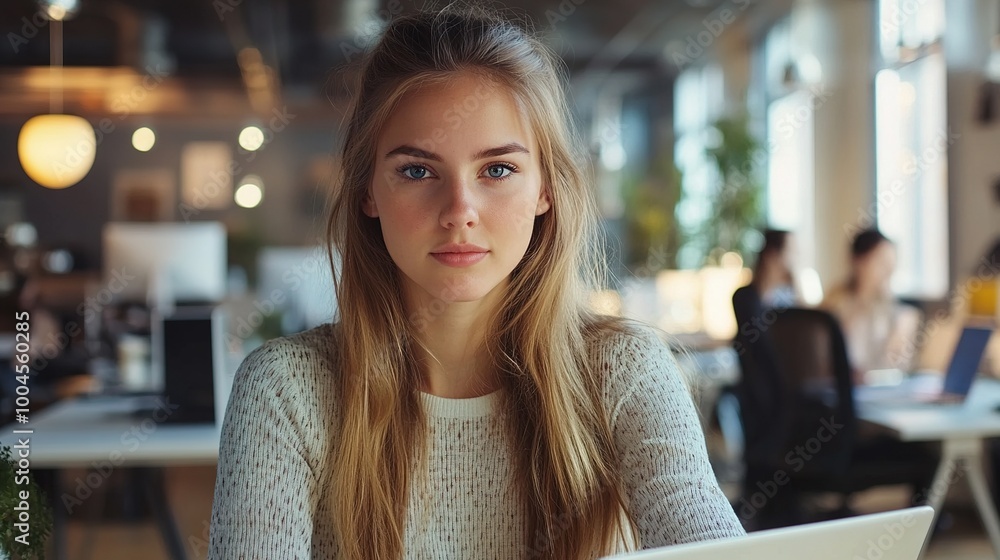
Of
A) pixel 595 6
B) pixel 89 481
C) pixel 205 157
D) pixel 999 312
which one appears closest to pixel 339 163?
pixel 999 312

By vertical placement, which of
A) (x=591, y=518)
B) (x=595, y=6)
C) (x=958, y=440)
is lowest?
(x=958, y=440)

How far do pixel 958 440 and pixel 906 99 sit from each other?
13.8ft

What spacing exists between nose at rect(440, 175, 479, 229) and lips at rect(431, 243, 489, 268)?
2 cm

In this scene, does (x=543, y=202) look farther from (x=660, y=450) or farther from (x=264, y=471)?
(x=264, y=471)

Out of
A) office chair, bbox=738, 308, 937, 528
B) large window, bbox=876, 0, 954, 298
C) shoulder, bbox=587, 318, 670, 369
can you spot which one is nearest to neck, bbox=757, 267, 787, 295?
office chair, bbox=738, 308, 937, 528

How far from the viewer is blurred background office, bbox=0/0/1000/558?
4934 millimetres

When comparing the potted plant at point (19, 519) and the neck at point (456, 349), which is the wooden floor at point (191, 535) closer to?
the potted plant at point (19, 519)

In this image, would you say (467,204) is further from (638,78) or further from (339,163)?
(638,78)

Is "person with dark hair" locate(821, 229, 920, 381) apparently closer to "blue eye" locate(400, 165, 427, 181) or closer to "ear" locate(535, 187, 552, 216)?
"ear" locate(535, 187, 552, 216)

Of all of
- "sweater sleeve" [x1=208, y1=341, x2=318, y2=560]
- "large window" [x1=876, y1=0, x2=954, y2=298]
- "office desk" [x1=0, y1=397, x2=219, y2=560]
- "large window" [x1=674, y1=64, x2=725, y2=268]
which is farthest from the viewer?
"large window" [x1=674, y1=64, x2=725, y2=268]

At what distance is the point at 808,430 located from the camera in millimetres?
3645

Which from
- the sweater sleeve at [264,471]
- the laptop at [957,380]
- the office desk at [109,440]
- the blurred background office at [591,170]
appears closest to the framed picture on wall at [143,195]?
the blurred background office at [591,170]

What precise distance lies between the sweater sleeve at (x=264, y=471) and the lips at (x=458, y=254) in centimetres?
24

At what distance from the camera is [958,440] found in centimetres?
324
